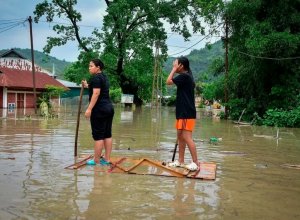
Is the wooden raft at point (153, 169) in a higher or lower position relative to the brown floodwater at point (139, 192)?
higher

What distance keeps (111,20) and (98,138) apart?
3157cm

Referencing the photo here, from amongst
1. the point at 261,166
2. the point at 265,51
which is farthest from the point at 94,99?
the point at 265,51

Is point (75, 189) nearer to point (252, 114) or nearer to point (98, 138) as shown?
point (98, 138)

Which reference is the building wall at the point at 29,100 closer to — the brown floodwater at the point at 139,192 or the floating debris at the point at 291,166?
the brown floodwater at the point at 139,192

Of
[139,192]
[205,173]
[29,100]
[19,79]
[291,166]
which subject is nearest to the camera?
[139,192]

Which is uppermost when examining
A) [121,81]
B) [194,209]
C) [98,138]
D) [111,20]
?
[111,20]

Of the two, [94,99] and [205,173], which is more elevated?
[94,99]

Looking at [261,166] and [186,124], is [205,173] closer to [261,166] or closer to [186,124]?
[186,124]

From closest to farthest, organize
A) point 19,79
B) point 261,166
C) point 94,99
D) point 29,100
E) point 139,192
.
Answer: point 139,192
point 94,99
point 261,166
point 19,79
point 29,100

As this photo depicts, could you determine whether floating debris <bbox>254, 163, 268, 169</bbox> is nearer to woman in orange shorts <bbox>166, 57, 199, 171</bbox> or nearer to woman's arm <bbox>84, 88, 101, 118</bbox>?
woman in orange shorts <bbox>166, 57, 199, 171</bbox>

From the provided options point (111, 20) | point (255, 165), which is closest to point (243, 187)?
point (255, 165)

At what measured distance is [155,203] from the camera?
4.73 meters

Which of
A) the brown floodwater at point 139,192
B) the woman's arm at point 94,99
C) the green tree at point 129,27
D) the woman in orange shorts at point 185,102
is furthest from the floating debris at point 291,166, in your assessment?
the green tree at point 129,27

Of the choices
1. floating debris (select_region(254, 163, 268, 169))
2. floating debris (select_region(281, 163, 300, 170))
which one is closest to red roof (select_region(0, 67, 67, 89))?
floating debris (select_region(254, 163, 268, 169))
